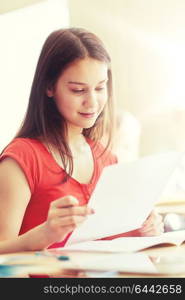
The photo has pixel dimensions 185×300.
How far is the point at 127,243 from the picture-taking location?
871mm

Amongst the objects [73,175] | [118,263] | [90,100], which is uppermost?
[90,100]

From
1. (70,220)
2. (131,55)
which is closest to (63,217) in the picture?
(70,220)

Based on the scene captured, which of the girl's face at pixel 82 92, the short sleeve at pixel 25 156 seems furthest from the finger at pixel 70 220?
the girl's face at pixel 82 92

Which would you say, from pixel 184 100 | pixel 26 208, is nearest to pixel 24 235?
pixel 26 208

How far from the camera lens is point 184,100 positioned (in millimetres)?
989

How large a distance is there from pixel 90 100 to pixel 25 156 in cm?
15

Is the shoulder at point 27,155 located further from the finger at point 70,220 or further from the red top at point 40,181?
the finger at point 70,220

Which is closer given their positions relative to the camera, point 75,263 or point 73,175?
point 75,263

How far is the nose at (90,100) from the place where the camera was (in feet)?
3.06

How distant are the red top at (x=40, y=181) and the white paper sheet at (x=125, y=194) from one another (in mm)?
54

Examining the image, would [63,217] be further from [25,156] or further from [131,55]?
[131,55]

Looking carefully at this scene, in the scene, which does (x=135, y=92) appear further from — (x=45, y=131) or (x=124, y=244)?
(x=124, y=244)

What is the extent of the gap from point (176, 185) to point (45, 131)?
0.85 ft

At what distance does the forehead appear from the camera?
92 centimetres
